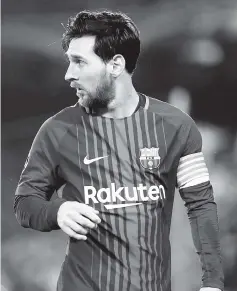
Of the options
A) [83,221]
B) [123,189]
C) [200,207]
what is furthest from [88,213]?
[200,207]

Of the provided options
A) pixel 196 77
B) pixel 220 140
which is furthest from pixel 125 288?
pixel 196 77

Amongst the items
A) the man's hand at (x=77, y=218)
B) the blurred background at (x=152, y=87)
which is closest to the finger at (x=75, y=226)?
the man's hand at (x=77, y=218)

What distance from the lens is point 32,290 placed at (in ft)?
5.23

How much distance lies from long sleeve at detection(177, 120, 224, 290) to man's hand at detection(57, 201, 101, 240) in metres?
0.30

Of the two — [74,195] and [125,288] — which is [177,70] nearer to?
[74,195]

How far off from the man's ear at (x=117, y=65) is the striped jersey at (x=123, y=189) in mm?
95

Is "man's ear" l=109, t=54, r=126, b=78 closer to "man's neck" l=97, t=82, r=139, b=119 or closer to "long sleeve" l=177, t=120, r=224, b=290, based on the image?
"man's neck" l=97, t=82, r=139, b=119

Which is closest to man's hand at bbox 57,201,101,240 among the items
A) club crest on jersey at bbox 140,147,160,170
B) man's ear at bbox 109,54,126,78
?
club crest on jersey at bbox 140,147,160,170

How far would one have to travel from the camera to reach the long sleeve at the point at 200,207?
131cm

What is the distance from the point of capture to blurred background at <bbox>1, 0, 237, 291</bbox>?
1566 millimetres

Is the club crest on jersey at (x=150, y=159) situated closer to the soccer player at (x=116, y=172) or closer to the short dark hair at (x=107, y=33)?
the soccer player at (x=116, y=172)

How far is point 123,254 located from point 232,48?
0.75 meters

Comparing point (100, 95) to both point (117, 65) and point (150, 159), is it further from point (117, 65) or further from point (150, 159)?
point (150, 159)

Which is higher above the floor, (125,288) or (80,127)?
(80,127)
